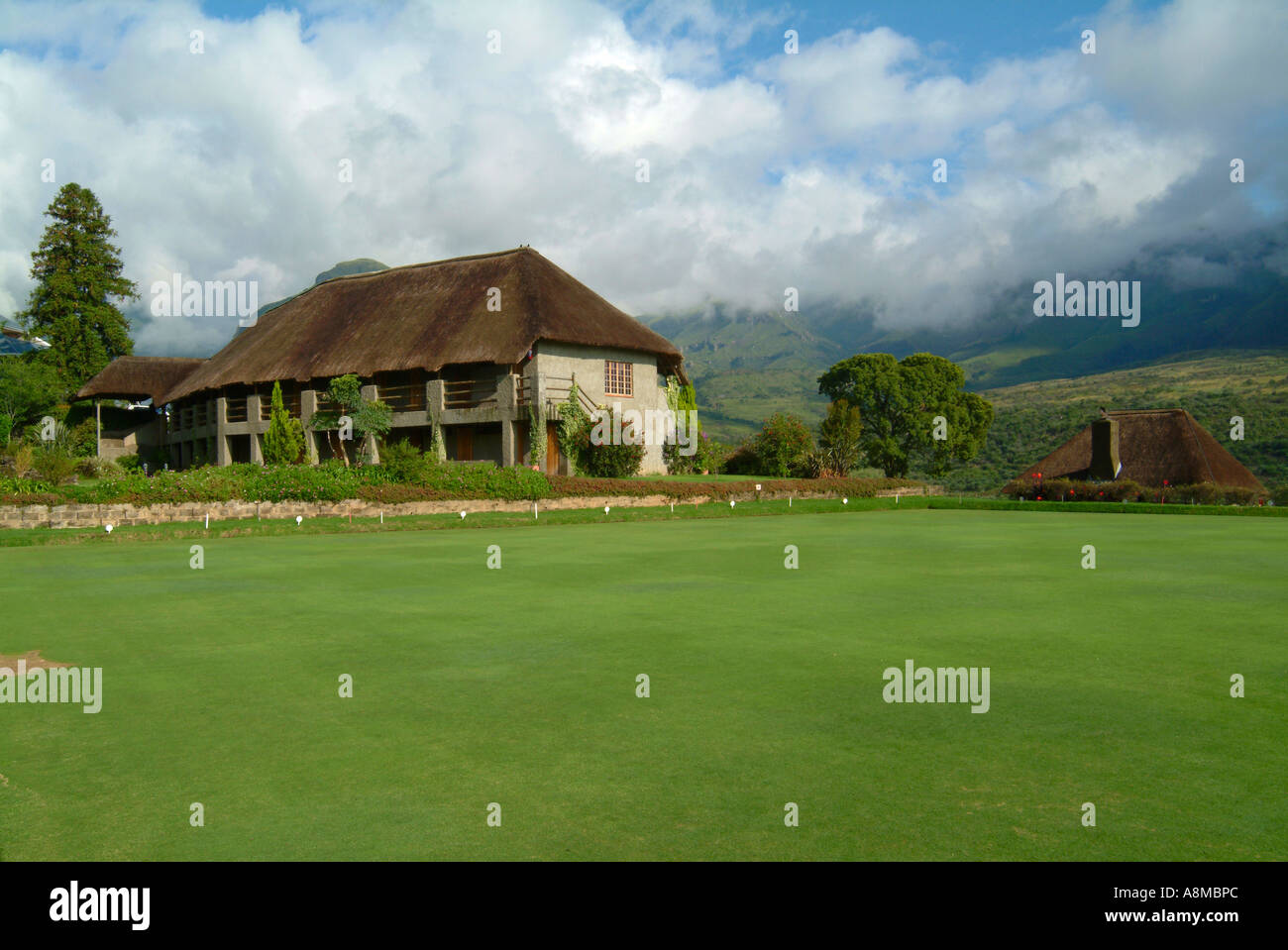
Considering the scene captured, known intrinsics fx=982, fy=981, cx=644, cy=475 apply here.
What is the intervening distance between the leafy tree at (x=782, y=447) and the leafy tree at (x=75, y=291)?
146 ft

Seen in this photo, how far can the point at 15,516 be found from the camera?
23031 millimetres

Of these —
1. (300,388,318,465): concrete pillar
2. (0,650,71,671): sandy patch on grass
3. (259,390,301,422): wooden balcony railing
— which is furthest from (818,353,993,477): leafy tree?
(0,650,71,671): sandy patch on grass

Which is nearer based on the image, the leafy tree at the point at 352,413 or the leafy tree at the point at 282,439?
the leafy tree at the point at 352,413

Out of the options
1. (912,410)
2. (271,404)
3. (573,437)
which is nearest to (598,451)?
(573,437)

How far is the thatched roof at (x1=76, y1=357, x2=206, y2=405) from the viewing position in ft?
181

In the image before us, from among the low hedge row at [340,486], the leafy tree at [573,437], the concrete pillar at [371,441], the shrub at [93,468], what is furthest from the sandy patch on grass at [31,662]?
the shrub at [93,468]

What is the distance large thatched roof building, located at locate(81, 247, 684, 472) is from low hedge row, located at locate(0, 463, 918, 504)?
340 inches

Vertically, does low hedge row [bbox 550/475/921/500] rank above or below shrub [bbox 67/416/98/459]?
below

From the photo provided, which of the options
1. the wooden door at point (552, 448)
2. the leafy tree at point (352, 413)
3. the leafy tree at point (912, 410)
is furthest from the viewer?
the leafy tree at point (912, 410)

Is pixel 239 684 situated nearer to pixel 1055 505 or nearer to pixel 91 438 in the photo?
pixel 1055 505

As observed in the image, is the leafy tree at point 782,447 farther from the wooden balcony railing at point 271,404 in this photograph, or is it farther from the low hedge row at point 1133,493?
the wooden balcony railing at point 271,404

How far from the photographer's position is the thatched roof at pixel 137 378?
181 ft

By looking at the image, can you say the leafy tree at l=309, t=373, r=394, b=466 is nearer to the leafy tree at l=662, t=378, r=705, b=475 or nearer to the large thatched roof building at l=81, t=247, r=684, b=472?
the large thatched roof building at l=81, t=247, r=684, b=472
